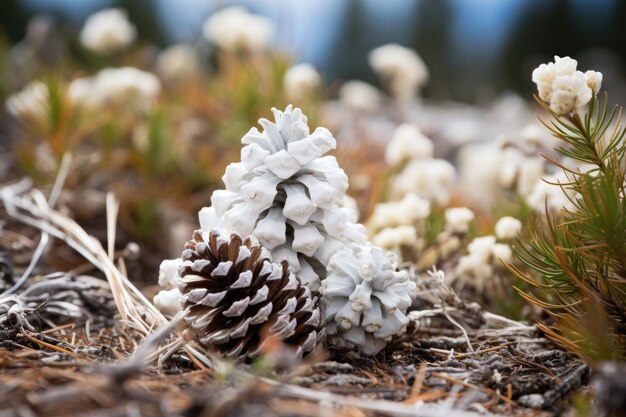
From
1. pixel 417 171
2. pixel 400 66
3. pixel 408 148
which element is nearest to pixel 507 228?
pixel 417 171

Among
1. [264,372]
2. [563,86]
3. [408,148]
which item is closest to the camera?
[264,372]

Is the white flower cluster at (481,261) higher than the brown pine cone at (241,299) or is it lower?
higher

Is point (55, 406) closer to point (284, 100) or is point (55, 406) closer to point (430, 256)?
point (430, 256)

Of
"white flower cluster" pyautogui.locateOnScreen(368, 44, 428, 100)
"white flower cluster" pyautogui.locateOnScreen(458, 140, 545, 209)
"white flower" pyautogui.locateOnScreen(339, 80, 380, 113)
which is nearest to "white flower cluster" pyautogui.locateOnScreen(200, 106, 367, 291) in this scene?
"white flower cluster" pyautogui.locateOnScreen(458, 140, 545, 209)

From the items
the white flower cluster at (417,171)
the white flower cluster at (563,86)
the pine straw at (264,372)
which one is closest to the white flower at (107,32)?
the white flower cluster at (417,171)

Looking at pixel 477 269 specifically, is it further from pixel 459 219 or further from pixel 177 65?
pixel 177 65

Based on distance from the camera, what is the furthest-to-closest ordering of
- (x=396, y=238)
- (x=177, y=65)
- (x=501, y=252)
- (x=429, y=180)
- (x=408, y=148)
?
(x=177, y=65), (x=408, y=148), (x=429, y=180), (x=396, y=238), (x=501, y=252)

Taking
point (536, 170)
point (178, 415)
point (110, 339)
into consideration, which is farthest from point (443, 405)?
point (536, 170)

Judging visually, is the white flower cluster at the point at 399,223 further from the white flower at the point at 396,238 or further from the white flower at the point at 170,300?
the white flower at the point at 170,300
